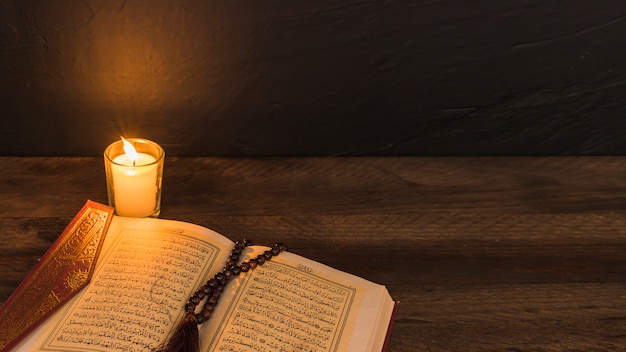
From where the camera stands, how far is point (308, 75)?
46.9 inches

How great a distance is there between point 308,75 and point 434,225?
32 centimetres

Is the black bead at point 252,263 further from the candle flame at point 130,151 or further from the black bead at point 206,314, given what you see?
the candle flame at point 130,151

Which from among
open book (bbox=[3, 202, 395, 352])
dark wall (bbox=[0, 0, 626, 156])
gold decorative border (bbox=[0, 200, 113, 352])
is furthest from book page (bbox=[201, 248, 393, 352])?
dark wall (bbox=[0, 0, 626, 156])

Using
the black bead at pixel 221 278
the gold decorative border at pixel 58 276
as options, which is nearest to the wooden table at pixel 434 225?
the gold decorative border at pixel 58 276

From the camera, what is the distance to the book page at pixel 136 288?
2.63 ft

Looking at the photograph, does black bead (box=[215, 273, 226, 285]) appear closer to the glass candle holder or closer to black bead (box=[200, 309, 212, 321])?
black bead (box=[200, 309, 212, 321])

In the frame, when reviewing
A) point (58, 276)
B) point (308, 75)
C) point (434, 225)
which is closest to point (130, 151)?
point (58, 276)

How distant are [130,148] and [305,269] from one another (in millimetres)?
322

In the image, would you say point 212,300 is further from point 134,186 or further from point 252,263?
point 134,186

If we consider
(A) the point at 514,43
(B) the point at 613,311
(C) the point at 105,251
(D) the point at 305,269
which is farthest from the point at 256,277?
(A) the point at 514,43

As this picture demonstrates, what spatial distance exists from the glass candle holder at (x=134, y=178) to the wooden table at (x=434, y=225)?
0.06 m

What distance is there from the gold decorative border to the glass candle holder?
44mm

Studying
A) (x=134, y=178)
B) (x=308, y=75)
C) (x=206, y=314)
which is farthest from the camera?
(x=308, y=75)

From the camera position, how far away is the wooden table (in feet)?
3.05
